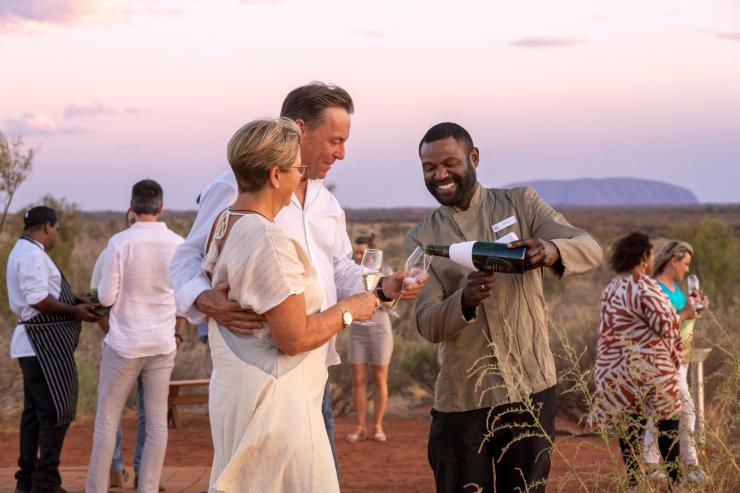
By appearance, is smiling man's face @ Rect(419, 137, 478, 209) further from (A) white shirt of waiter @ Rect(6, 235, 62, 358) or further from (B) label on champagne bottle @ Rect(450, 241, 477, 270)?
(A) white shirt of waiter @ Rect(6, 235, 62, 358)

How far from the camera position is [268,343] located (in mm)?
3133

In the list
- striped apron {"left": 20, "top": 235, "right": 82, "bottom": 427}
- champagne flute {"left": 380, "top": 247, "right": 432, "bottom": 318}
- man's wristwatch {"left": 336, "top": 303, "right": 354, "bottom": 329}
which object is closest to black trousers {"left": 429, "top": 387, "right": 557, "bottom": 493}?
champagne flute {"left": 380, "top": 247, "right": 432, "bottom": 318}

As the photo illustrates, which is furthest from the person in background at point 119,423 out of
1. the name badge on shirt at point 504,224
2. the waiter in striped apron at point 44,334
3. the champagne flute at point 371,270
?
the champagne flute at point 371,270

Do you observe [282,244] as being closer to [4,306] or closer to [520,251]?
[520,251]

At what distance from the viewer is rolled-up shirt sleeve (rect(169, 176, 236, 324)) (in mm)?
3479

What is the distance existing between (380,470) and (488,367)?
201 inches

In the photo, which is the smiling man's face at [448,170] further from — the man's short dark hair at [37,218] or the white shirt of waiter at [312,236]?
the man's short dark hair at [37,218]

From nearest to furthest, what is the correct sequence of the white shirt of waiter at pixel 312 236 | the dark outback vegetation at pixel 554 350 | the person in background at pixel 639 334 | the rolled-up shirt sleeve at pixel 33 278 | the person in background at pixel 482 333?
the white shirt of waiter at pixel 312 236 < the person in background at pixel 482 333 < the person in background at pixel 639 334 < the rolled-up shirt sleeve at pixel 33 278 < the dark outback vegetation at pixel 554 350

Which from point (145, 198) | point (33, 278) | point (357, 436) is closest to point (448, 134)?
point (145, 198)

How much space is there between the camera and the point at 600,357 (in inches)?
262

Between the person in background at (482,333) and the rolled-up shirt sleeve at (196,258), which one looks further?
the person in background at (482,333)

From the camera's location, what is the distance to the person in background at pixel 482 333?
4.00 m

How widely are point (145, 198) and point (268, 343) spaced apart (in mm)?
3391

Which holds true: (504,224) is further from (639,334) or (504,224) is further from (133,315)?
(133,315)
